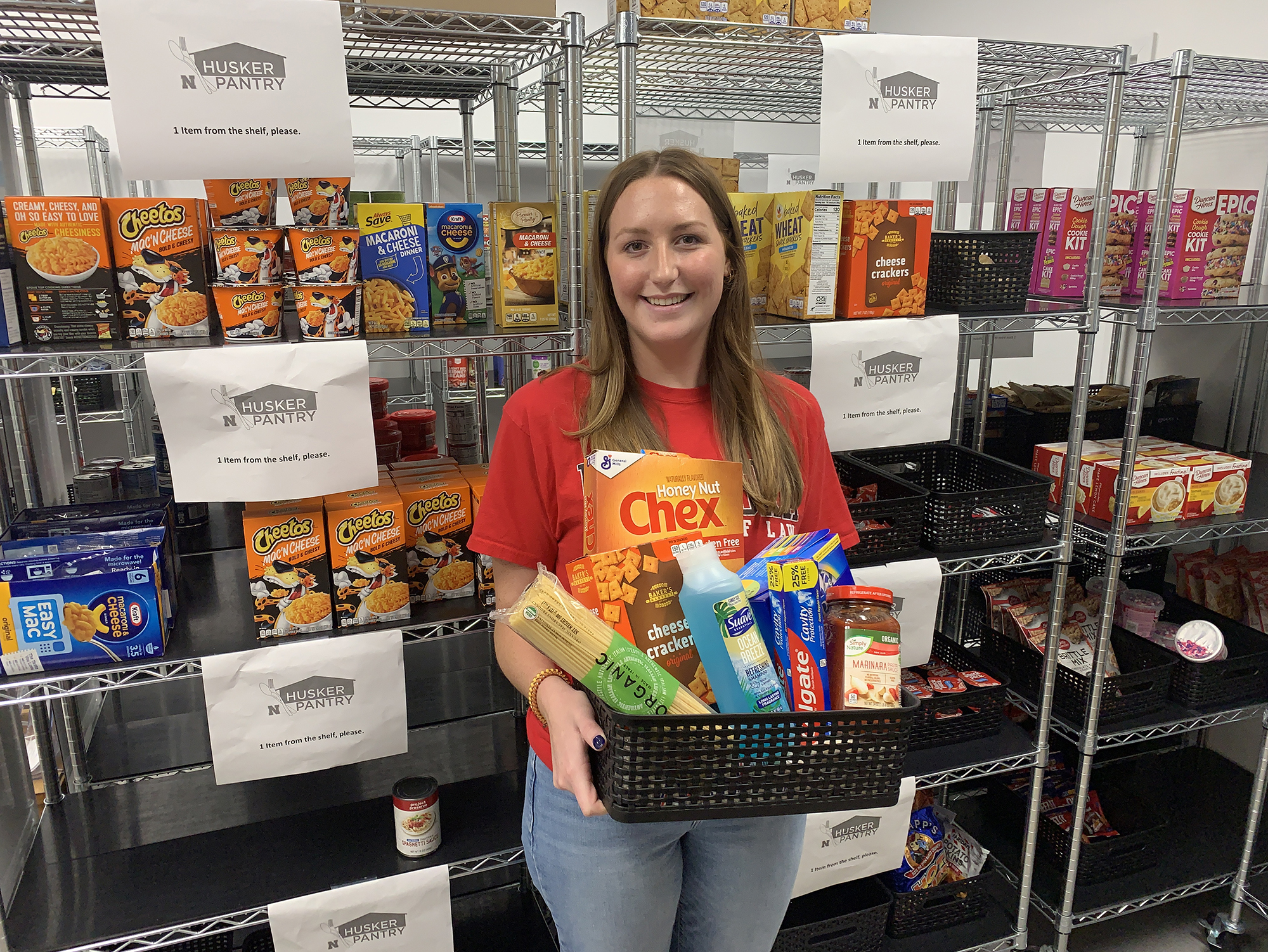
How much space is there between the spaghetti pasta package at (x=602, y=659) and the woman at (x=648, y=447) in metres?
0.22

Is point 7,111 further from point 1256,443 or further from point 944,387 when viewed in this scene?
point 1256,443

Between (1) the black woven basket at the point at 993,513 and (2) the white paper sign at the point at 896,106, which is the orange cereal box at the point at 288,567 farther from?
(1) the black woven basket at the point at 993,513

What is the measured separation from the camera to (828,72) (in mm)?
1805

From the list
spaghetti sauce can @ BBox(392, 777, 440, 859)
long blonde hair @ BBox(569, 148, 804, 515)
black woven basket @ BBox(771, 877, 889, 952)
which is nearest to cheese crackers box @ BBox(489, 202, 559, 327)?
long blonde hair @ BBox(569, 148, 804, 515)

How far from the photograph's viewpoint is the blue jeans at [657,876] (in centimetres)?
140

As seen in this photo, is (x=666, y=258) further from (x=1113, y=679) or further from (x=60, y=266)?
(x=1113, y=679)

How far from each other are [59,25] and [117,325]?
1.86 feet

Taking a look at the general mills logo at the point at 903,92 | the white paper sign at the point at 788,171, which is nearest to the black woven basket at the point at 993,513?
the general mills logo at the point at 903,92

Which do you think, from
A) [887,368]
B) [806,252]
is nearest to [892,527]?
[887,368]

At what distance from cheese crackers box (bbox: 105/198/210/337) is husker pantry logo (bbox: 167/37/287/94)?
0.70ft

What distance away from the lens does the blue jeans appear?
55.0 inches

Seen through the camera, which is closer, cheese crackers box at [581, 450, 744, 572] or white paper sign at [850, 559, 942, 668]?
cheese crackers box at [581, 450, 744, 572]

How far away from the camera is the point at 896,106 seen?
1.86 metres

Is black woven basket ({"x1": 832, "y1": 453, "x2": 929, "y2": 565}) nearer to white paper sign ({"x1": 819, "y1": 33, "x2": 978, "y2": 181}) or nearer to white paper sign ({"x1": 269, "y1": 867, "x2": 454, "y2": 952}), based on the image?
white paper sign ({"x1": 819, "y1": 33, "x2": 978, "y2": 181})
